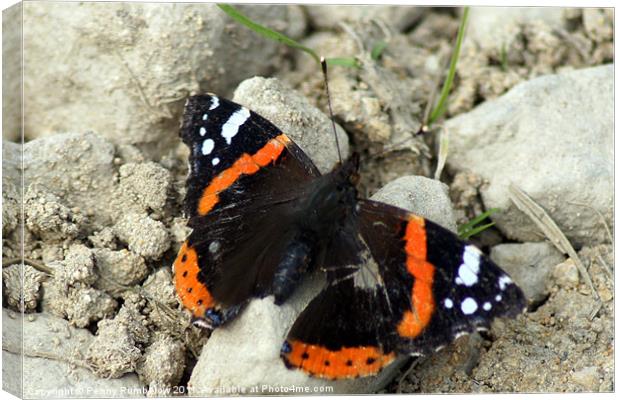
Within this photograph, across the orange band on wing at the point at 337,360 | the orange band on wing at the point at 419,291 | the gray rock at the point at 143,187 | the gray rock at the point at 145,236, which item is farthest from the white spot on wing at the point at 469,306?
the gray rock at the point at 143,187

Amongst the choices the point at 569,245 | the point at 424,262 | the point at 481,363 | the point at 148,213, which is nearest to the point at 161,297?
the point at 148,213

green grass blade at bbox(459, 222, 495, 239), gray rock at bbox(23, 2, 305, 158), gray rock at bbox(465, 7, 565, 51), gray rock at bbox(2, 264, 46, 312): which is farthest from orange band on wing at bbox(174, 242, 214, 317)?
gray rock at bbox(465, 7, 565, 51)

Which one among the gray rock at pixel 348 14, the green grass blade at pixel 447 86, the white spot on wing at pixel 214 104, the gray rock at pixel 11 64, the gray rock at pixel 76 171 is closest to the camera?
the gray rock at pixel 11 64

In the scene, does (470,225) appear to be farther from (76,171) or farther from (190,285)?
(76,171)

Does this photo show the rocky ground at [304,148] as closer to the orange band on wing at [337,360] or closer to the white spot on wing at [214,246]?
the orange band on wing at [337,360]

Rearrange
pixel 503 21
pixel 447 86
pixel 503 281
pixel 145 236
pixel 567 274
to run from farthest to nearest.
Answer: pixel 503 21
pixel 447 86
pixel 567 274
pixel 145 236
pixel 503 281

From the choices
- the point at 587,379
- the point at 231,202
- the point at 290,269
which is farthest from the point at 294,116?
the point at 587,379
